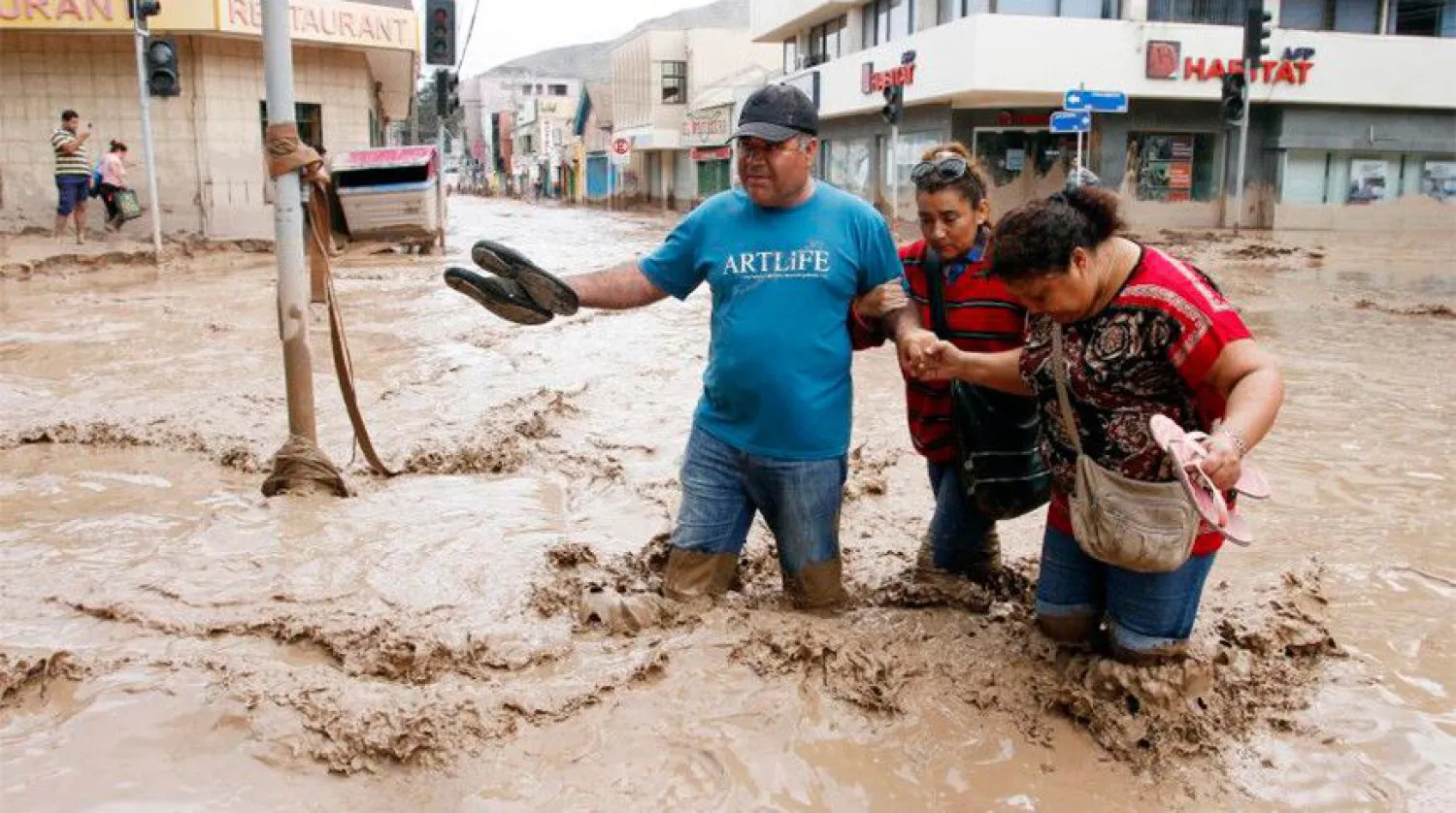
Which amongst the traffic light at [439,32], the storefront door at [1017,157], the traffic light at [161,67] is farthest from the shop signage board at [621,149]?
the traffic light at [161,67]

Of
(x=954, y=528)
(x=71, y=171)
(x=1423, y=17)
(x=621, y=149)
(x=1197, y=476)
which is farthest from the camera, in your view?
(x=621, y=149)

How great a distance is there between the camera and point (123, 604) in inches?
155

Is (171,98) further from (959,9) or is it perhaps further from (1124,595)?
(1124,595)

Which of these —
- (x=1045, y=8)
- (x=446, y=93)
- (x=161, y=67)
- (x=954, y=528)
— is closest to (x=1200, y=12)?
(x=1045, y=8)

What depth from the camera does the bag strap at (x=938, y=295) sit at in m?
3.79

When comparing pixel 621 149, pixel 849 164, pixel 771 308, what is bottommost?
pixel 771 308

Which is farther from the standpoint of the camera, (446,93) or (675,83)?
(675,83)

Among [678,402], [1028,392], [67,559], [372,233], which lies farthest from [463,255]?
[1028,392]

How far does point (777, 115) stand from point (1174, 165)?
25.5 metres

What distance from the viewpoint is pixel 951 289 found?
3.77 meters

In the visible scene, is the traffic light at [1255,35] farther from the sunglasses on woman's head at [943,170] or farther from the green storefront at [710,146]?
the green storefront at [710,146]

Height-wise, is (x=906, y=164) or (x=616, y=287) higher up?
(x=906, y=164)

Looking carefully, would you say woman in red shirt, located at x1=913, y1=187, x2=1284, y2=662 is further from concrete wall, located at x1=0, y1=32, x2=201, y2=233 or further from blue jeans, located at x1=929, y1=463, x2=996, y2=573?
concrete wall, located at x1=0, y1=32, x2=201, y2=233

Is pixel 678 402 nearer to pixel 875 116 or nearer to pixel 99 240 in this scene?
pixel 99 240
